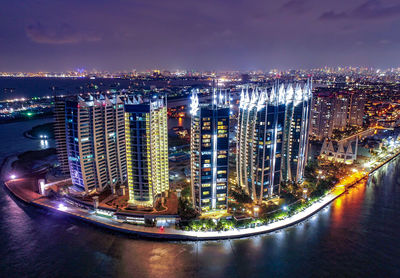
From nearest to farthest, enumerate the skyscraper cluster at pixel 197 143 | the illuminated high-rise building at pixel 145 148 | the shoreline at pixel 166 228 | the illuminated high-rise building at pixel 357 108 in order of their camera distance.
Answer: the shoreline at pixel 166 228 → the skyscraper cluster at pixel 197 143 → the illuminated high-rise building at pixel 145 148 → the illuminated high-rise building at pixel 357 108

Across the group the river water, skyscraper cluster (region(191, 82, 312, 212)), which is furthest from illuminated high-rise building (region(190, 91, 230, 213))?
the river water

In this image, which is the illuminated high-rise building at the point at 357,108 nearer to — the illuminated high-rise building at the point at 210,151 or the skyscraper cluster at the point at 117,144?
the illuminated high-rise building at the point at 210,151

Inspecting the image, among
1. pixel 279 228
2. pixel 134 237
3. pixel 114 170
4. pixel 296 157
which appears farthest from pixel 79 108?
pixel 296 157

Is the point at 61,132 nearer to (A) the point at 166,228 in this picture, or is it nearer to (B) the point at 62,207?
(B) the point at 62,207

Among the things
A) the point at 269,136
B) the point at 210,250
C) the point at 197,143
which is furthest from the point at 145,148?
the point at 269,136

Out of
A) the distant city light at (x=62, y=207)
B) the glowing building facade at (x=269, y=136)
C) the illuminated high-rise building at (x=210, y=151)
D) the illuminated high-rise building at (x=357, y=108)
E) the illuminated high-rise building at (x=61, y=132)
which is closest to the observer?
the illuminated high-rise building at (x=210, y=151)

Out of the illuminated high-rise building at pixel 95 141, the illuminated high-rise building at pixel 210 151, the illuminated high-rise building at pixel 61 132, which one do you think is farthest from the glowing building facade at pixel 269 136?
the illuminated high-rise building at pixel 61 132

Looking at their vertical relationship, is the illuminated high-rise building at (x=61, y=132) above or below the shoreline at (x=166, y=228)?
above

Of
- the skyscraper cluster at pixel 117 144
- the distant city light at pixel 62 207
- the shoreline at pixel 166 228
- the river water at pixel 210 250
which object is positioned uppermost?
the skyscraper cluster at pixel 117 144
